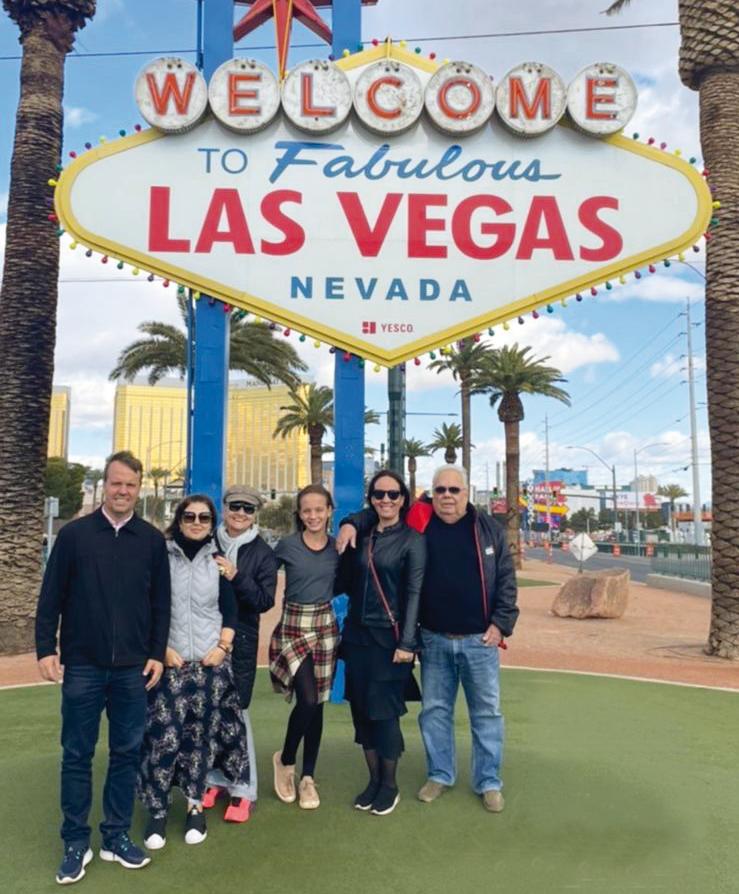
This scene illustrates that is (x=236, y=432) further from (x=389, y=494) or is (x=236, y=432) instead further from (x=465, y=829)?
(x=465, y=829)

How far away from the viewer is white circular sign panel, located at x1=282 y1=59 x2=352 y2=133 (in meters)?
6.16

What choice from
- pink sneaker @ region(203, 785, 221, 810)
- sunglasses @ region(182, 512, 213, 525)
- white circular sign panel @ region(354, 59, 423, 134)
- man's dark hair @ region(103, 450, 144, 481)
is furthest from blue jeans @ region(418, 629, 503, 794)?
white circular sign panel @ region(354, 59, 423, 134)

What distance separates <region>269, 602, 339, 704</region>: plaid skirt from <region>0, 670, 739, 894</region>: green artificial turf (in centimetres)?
76

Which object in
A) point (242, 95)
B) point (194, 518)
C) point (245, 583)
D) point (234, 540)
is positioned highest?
point (242, 95)

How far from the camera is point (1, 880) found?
3451 mm

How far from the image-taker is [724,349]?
1064 cm

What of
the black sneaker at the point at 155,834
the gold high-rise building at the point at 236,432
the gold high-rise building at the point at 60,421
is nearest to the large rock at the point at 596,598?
the black sneaker at the point at 155,834

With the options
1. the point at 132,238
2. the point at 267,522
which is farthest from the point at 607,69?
the point at 267,522

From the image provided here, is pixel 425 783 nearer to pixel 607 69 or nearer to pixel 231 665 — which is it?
pixel 231 665

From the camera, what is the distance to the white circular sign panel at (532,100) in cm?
620

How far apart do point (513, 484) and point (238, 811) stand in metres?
29.0

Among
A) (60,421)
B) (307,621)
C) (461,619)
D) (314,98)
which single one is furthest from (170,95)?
(60,421)

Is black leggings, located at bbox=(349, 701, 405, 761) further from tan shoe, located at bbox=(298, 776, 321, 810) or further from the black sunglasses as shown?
the black sunglasses

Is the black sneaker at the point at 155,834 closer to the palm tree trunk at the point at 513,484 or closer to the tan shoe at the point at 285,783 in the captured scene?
the tan shoe at the point at 285,783
